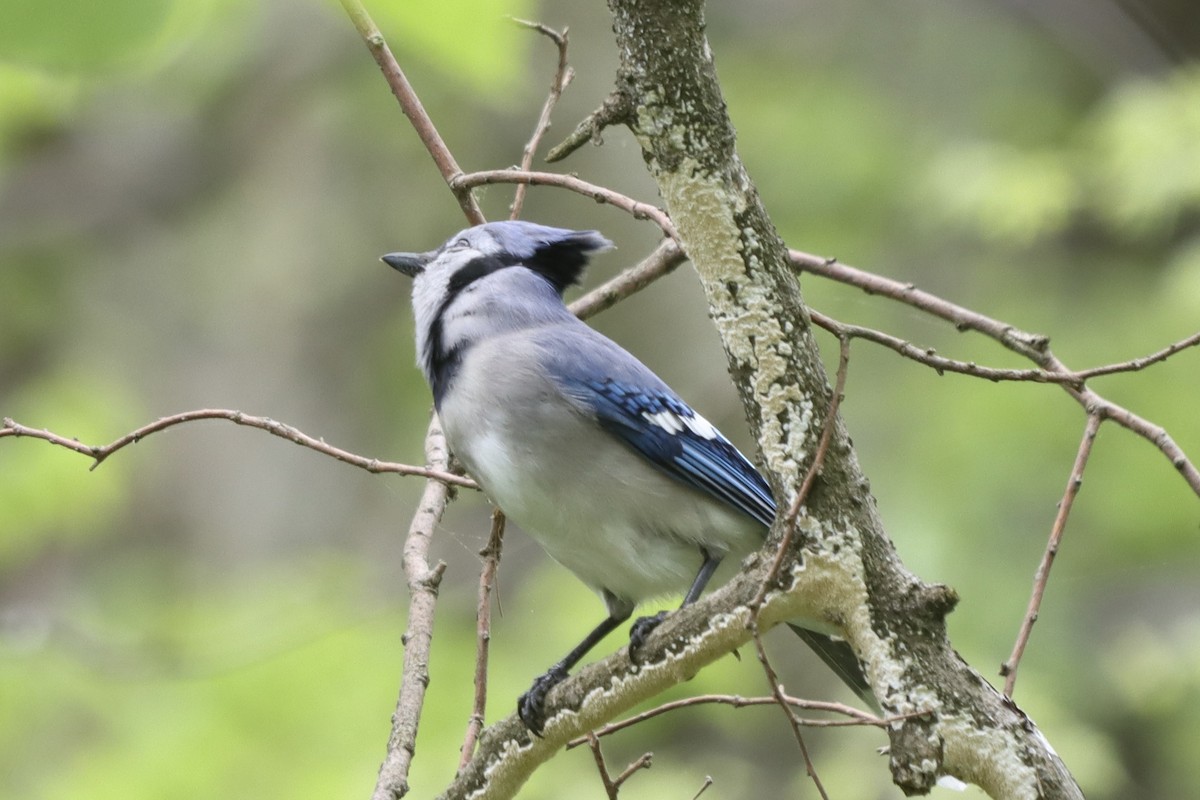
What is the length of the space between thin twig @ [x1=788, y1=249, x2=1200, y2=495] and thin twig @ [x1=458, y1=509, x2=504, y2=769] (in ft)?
2.54

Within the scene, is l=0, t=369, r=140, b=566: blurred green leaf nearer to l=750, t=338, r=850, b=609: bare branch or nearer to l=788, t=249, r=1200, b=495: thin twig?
l=788, t=249, r=1200, b=495: thin twig

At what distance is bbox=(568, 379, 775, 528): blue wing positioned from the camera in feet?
8.21

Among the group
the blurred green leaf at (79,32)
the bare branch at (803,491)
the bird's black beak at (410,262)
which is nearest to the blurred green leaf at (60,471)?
the bird's black beak at (410,262)

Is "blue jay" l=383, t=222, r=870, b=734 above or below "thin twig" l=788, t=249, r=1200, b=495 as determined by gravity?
below

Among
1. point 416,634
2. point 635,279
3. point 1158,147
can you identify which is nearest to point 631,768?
point 416,634

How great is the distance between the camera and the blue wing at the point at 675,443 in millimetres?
2504

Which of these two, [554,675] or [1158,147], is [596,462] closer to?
[554,675]

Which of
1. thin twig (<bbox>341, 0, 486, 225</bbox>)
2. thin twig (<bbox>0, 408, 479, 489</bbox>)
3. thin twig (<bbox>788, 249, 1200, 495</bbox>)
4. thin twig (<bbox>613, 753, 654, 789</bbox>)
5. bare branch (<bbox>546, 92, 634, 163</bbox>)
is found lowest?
thin twig (<bbox>0, 408, 479, 489</bbox>)

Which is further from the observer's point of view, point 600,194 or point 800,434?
point 600,194

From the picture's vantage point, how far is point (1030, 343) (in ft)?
6.48

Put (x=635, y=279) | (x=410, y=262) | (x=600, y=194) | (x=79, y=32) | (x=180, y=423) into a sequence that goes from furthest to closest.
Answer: (x=410, y=262) < (x=635, y=279) < (x=180, y=423) < (x=600, y=194) < (x=79, y=32)

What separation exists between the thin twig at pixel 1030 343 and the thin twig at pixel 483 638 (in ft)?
2.54

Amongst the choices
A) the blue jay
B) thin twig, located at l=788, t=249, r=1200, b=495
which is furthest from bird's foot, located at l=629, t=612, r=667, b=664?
thin twig, located at l=788, t=249, r=1200, b=495

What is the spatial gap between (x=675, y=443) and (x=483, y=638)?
550 mm
